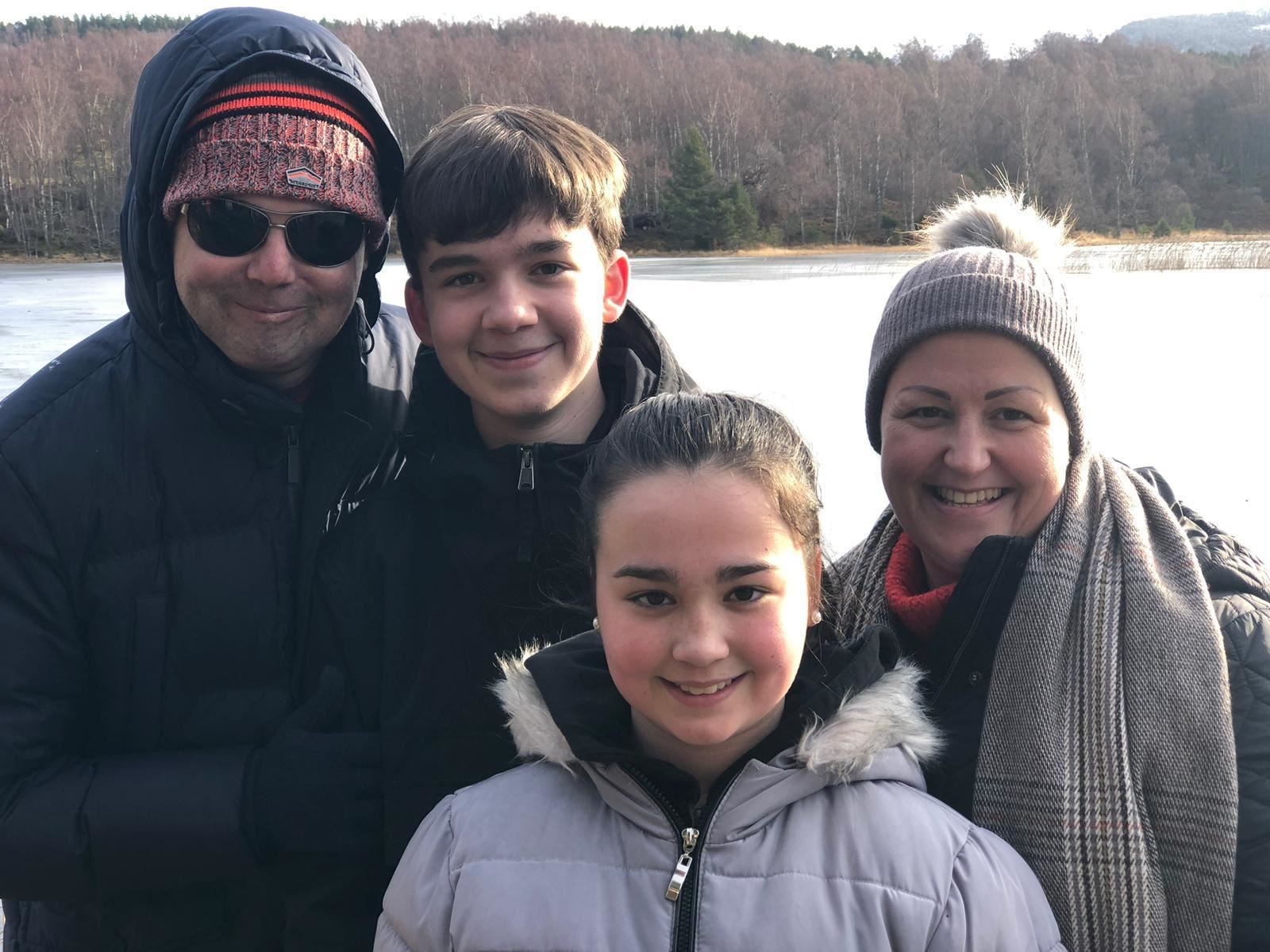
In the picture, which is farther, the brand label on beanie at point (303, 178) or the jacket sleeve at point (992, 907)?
the brand label on beanie at point (303, 178)

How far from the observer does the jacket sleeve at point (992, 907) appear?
1467mm

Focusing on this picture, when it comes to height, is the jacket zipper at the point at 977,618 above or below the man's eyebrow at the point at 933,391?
below

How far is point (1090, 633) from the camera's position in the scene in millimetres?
1863

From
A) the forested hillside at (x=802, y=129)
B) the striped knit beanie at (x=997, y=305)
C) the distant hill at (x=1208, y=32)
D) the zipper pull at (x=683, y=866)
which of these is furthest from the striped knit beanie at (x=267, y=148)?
the distant hill at (x=1208, y=32)

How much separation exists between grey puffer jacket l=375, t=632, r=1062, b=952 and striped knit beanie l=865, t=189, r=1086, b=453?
626mm

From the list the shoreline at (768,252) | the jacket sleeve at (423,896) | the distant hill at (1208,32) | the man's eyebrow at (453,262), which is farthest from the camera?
the distant hill at (1208,32)

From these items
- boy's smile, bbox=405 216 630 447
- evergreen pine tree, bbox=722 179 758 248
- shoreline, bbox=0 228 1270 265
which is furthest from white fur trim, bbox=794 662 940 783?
evergreen pine tree, bbox=722 179 758 248

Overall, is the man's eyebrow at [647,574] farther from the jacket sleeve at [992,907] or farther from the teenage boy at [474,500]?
the jacket sleeve at [992,907]

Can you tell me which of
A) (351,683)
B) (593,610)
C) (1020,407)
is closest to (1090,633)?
(1020,407)

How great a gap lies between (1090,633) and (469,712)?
3.52ft

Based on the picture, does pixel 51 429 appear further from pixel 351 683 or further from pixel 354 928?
pixel 354 928

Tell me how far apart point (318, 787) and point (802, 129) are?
5989cm

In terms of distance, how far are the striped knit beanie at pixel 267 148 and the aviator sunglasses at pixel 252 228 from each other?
0.02 metres

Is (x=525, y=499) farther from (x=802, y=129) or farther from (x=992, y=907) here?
(x=802, y=129)
